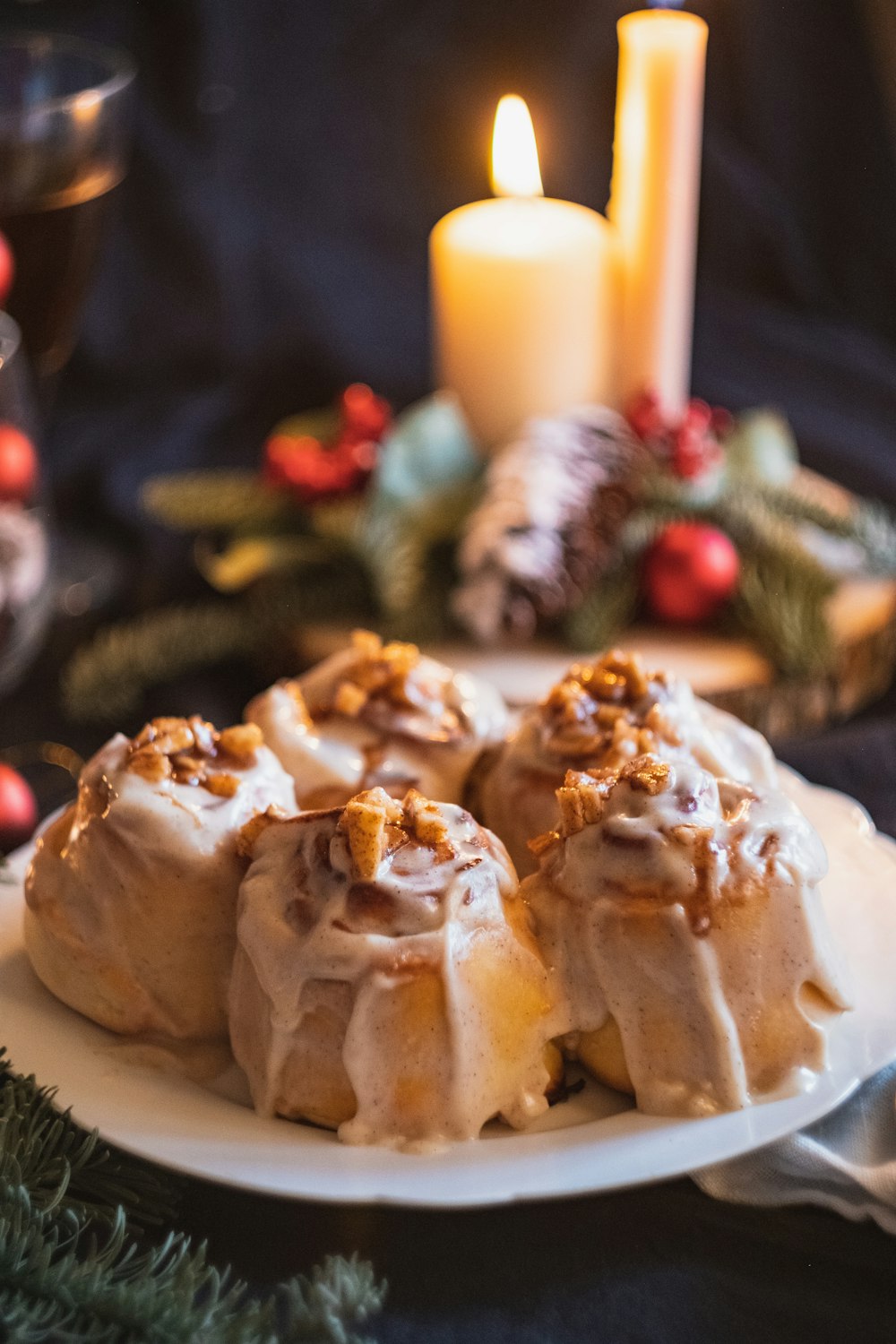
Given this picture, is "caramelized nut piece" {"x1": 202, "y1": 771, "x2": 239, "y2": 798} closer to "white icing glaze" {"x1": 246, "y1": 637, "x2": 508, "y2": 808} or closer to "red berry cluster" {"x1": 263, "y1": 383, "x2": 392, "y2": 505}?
"white icing glaze" {"x1": 246, "y1": 637, "x2": 508, "y2": 808}

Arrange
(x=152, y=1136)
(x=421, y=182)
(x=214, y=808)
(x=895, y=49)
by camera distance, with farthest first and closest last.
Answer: (x=421, y=182) → (x=895, y=49) → (x=214, y=808) → (x=152, y=1136)

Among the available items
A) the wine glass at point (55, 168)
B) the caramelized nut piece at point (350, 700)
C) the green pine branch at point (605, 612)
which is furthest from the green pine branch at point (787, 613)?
the wine glass at point (55, 168)

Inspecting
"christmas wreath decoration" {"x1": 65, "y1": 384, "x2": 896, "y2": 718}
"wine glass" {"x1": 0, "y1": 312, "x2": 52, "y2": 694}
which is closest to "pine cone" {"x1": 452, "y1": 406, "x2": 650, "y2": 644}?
"christmas wreath decoration" {"x1": 65, "y1": 384, "x2": 896, "y2": 718}

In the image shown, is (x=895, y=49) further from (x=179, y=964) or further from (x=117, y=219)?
(x=179, y=964)

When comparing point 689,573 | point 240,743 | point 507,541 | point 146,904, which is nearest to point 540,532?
point 507,541

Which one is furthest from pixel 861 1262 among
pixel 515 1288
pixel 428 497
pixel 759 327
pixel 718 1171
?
pixel 759 327
